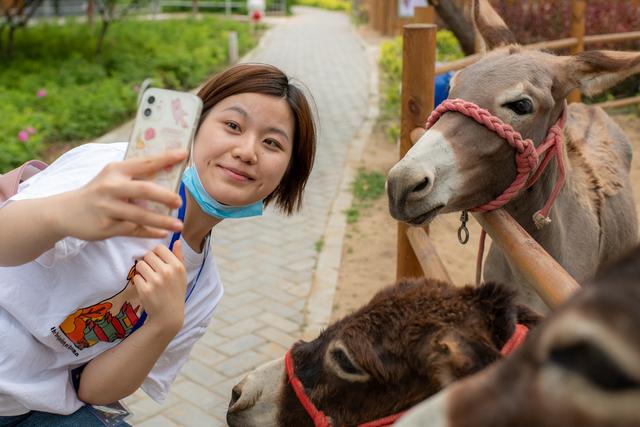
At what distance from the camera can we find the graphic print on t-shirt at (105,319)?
1784 millimetres

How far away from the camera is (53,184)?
1647 millimetres

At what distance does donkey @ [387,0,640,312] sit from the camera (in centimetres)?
221

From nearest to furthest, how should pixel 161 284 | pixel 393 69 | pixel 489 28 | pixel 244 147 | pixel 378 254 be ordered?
1. pixel 161 284
2. pixel 244 147
3. pixel 489 28
4. pixel 378 254
5. pixel 393 69

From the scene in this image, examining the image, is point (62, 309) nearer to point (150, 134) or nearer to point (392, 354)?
point (150, 134)

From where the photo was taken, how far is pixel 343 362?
173 cm

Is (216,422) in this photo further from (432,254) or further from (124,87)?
(124,87)

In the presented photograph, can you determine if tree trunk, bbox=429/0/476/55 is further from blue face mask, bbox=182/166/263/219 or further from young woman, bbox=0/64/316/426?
blue face mask, bbox=182/166/263/219

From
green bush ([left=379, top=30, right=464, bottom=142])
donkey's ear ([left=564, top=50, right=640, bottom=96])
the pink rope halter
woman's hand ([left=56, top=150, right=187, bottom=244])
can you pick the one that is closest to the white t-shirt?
woman's hand ([left=56, top=150, right=187, bottom=244])

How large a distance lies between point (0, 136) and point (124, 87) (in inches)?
141

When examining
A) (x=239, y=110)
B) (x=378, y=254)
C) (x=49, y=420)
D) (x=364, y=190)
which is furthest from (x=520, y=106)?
(x=364, y=190)

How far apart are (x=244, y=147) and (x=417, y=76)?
5.05 ft

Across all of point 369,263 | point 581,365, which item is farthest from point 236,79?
point 369,263

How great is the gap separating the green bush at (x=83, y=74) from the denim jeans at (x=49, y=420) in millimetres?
5356

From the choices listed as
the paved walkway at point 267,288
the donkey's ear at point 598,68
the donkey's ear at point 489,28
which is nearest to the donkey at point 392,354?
the donkey's ear at point 598,68
